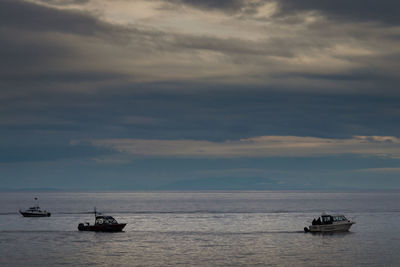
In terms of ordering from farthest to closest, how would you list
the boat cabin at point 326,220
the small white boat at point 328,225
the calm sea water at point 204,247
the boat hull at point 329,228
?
the boat cabin at point 326,220
the small white boat at point 328,225
the boat hull at point 329,228
the calm sea water at point 204,247

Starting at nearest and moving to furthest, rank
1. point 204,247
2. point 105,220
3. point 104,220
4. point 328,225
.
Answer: point 204,247
point 328,225
point 105,220
point 104,220

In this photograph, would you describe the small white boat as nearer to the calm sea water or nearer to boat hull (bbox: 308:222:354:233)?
boat hull (bbox: 308:222:354:233)

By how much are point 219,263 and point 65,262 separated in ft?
73.0

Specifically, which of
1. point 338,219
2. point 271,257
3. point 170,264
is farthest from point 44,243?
point 338,219

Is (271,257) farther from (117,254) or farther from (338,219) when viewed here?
(338,219)

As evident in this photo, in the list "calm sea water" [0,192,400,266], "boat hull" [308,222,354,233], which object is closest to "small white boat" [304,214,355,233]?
"boat hull" [308,222,354,233]

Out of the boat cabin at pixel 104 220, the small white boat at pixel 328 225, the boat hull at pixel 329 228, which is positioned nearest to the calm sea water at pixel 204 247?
the boat hull at pixel 329 228

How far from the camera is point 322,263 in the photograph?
3265 inches

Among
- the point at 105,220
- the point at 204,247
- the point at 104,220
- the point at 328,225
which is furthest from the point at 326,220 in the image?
the point at 104,220

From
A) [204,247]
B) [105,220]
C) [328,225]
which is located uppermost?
[105,220]

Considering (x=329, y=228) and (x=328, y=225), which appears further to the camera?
(x=329, y=228)

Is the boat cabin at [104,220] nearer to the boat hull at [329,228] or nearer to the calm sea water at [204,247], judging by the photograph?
the calm sea water at [204,247]

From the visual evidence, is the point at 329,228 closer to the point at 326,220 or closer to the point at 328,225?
the point at 328,225

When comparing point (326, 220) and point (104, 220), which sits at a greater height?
point (104, 220)
